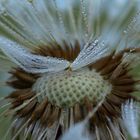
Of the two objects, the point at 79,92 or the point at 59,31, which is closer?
the point at 79,92

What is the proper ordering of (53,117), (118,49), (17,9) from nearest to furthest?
(53,117) → (118,49) → (17,9)

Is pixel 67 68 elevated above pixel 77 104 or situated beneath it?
elevated above

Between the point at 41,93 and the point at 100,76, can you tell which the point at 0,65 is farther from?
the point at 100,76

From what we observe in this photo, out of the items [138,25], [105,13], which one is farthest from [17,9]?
[138,25]

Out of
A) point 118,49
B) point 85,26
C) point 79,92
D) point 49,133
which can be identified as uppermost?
point 85,26
